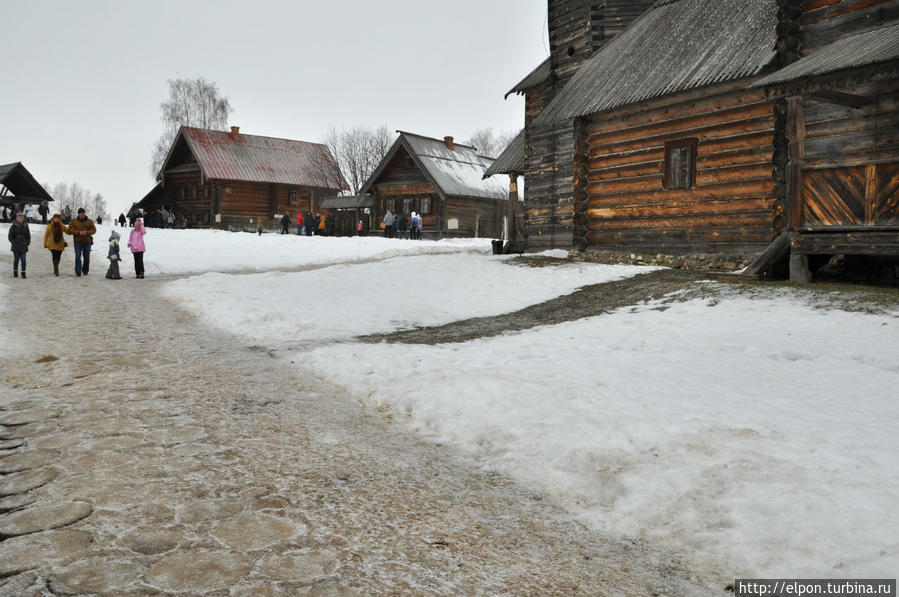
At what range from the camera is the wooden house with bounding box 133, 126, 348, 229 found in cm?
3904

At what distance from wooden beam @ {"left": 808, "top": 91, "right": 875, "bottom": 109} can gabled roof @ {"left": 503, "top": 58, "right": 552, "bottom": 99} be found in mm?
10398

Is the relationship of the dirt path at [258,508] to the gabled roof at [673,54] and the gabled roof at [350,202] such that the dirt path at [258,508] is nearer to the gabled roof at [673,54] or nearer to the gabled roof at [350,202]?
the gabled roof at [673,54]

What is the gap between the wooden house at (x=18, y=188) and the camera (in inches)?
1474

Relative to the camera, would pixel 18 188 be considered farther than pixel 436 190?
Yes

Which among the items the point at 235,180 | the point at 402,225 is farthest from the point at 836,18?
the point at 235,180

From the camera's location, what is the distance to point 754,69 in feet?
36.8

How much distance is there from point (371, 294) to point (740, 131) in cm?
833

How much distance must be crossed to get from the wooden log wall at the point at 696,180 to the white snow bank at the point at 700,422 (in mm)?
5540

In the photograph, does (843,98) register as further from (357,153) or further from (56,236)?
(357,153)

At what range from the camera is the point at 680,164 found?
13883mm

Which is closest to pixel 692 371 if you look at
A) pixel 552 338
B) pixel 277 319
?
pixel 552 338

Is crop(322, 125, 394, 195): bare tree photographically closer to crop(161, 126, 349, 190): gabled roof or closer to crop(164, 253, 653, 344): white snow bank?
crop(161, 126, 349, 190): gabled roof

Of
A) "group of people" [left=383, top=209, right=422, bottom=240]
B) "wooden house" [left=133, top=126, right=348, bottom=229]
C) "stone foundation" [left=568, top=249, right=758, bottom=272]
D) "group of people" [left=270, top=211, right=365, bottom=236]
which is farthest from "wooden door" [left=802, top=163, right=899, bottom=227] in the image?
"wooden house" [left=133, top=126, right=348, bottom=229]

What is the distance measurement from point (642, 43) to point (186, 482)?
50.8 ft
